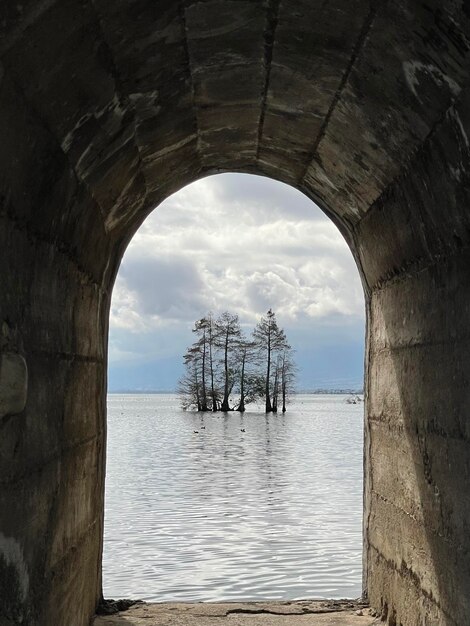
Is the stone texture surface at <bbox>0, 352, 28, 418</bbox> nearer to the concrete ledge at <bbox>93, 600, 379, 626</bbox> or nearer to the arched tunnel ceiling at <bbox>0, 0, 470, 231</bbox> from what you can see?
the arched tunnel ceiling at <bbox>0, 0, 470, 231</bbox>

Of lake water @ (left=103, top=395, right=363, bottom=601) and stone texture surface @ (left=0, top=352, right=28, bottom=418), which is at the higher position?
stone texture surface @ (left=0, top=352, right=28, bottom=418)

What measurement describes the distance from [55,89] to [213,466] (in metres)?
25.7

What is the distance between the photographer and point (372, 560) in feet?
25.1

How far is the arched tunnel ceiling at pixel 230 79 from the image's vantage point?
377 cm

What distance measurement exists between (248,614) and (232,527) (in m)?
8.87

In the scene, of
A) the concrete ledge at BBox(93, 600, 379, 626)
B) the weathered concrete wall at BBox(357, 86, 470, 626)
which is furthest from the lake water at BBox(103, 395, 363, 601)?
the weathered concrete wall at BBox(357, 86, 470, 626)

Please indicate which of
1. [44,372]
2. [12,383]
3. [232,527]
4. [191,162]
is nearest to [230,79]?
[191,162]

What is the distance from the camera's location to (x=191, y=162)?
762 cm

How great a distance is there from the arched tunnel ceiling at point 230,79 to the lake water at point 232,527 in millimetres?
6078

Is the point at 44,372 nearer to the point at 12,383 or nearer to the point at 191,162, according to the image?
the point at 12,383

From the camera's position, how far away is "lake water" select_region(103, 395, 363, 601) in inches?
450

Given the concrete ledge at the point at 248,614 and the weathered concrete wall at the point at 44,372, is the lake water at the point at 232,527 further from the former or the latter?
Answer: the weathered concrete wall at the point at 44,372

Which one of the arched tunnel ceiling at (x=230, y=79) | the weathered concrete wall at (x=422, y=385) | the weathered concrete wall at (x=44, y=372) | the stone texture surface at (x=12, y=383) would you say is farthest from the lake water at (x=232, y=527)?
the stone texture surface at (x=12, y=383)

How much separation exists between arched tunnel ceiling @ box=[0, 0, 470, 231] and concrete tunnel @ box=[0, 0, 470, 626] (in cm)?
1
